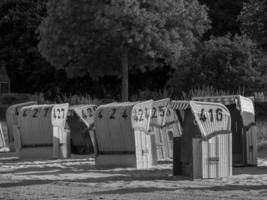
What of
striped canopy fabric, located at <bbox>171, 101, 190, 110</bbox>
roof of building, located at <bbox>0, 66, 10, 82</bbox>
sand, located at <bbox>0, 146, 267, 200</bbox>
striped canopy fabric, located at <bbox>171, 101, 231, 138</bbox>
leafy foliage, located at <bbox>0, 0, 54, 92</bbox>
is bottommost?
sand, located at <bbox>0, 146, 267, 200</bbox>

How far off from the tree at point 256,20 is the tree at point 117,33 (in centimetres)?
1048

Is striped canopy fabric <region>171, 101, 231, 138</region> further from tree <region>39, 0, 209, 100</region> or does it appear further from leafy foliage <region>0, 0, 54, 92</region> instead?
leafy foliage <region>0, 0, 54, 92</region>

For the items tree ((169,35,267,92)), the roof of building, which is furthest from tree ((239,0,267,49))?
the roof of building

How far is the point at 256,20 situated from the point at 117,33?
38.8 ft

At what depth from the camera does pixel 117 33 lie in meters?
33.4

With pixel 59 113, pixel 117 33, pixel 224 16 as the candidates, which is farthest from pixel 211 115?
pixel 224 16

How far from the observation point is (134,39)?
33.7 m

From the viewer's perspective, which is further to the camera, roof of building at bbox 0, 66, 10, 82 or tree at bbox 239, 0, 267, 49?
roof of building at bbox 0, 66, 10, 82

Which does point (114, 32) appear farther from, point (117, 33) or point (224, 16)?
point (224, 16)

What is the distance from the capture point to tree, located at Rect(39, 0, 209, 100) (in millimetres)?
33344

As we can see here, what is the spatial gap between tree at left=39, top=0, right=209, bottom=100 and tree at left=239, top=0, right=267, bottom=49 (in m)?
10.5

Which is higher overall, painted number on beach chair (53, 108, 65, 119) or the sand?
painted number on beach chair (53, 108, 65, 119)

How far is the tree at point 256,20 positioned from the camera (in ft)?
73.6

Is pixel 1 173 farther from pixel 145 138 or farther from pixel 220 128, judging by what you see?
pixel 220 128
